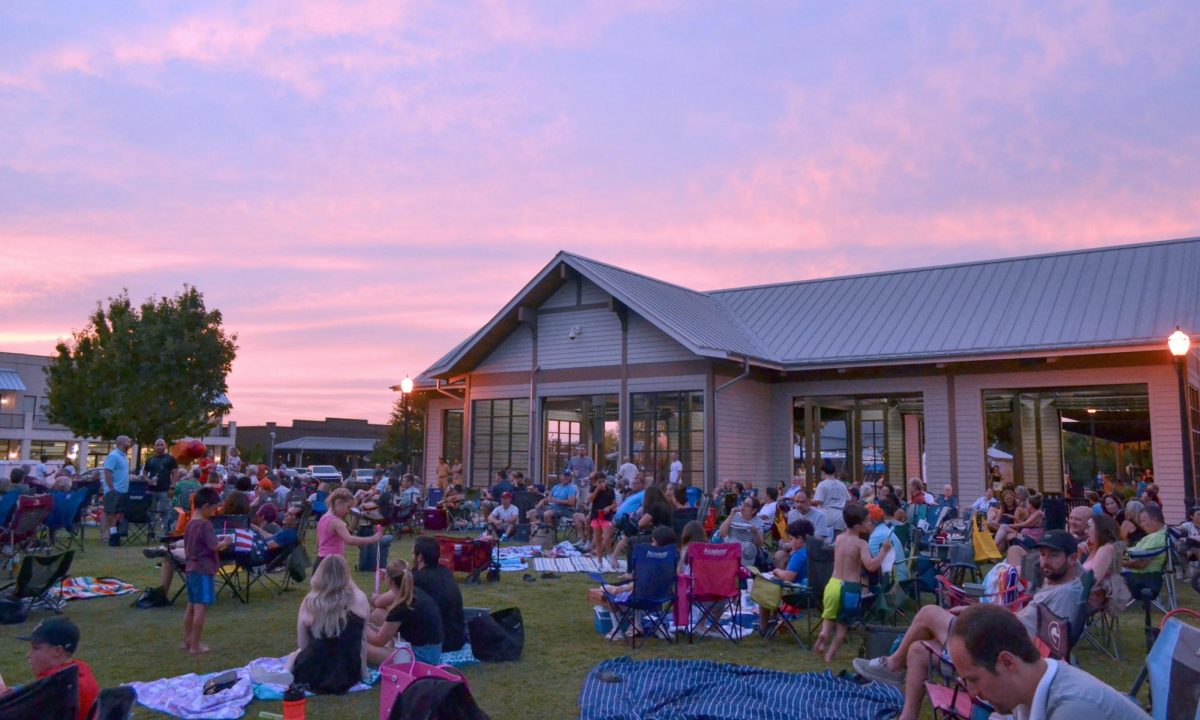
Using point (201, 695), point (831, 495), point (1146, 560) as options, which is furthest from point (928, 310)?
point (201, 695)

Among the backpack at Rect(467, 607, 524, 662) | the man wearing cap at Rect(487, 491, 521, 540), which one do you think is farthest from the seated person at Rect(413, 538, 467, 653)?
the man wearing cap at Rect(487, 491, 521, 540)

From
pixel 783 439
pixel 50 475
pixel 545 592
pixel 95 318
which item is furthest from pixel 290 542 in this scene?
pixel 95 318

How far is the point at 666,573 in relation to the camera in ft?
26.5

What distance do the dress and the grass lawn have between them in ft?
0.41

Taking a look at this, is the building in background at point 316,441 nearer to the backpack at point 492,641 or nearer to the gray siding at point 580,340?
the gray siding at point 580,340

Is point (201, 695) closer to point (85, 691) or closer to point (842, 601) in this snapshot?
point (85, 691)

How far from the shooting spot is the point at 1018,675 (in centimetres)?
264

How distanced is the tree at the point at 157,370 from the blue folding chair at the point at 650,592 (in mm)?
29298

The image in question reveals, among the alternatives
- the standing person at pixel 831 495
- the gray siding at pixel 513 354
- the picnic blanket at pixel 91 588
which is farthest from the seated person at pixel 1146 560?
the gray siding at pixel 513 354

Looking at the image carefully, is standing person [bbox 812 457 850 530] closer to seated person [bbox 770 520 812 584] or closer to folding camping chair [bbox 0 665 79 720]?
seated person [bbox 770 520 812 584]

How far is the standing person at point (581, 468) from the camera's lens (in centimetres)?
1861

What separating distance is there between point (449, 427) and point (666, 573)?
16938 millimetres

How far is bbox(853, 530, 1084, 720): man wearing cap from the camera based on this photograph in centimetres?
547

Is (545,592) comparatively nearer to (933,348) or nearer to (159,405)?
(933,348)
